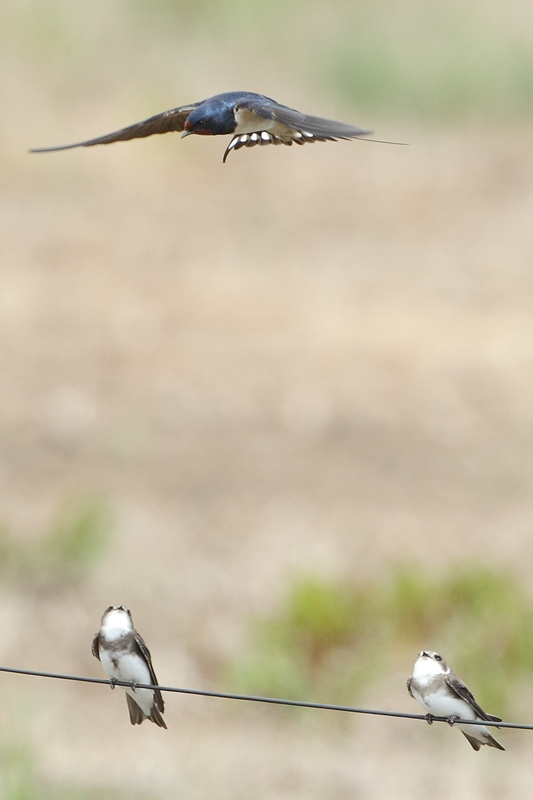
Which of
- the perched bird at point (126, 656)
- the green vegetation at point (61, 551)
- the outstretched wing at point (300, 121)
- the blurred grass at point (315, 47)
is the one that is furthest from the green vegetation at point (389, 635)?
the blurred grass at point (315, 47)

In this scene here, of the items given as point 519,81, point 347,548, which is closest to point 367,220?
point 519,81

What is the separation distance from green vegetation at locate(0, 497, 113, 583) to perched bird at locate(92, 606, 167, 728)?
5878 millimetres

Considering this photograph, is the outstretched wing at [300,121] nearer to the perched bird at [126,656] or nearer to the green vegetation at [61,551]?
the perched bird at [126,656]

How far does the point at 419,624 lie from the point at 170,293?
8.06 metres

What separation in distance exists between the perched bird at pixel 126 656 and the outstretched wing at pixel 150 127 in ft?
5.61

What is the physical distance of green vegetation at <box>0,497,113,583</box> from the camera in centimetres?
1059

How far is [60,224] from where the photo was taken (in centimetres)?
1866

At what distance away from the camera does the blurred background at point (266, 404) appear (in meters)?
8.95

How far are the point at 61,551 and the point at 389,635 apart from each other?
2897mm

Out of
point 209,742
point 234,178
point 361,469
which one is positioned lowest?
point 209,742

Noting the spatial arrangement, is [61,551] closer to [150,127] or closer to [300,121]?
[150,127]

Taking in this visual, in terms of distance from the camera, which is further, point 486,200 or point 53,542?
point 486,200

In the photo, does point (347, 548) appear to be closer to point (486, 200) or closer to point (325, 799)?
point (325, 799)

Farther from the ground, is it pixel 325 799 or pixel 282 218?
pixel 282 218
